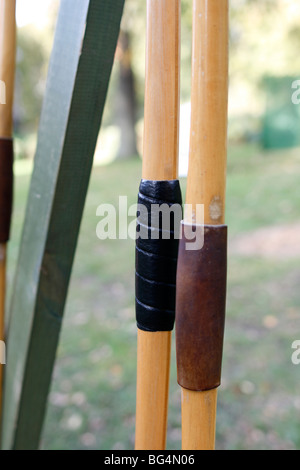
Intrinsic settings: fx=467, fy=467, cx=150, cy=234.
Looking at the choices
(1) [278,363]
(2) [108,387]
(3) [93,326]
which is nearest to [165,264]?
(2) [108,387]

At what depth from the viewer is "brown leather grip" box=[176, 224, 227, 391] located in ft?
2.04

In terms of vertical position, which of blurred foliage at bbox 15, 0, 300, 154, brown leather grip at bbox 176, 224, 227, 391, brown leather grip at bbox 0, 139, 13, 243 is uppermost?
blurred foliage at bbox 15, 0, 300, 154

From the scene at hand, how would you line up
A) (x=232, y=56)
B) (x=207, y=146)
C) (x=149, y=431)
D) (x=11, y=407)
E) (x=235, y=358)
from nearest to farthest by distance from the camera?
(x=207, y=146), (x=149, y=431), (x=11, y=407), (x=235, y=358), (x=232, y=56)

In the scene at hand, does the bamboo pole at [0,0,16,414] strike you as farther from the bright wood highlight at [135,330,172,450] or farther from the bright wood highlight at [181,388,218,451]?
the bright wood highlight at [181,388,218,451]

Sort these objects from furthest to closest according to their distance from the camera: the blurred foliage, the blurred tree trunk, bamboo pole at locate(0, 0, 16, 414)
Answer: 1. the blurred tree trunk
2. the blurred foliage
3. bamboo pole at locate(0, 0, 16, 414)

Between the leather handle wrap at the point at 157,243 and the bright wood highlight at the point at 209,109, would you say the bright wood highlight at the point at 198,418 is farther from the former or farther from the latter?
the bright wood highlight at the point at 209,109

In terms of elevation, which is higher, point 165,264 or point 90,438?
point 165,264

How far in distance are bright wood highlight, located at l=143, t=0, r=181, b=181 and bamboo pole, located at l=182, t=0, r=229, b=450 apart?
0.06 m

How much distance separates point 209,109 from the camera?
609 mm

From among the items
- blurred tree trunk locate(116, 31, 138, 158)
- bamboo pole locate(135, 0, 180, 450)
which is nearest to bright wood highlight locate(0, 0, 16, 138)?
bamboo pole locate(135, 0, 180, 450)

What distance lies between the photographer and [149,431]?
791mm

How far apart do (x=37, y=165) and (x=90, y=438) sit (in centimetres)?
129

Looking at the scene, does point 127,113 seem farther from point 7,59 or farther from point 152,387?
point 152,387

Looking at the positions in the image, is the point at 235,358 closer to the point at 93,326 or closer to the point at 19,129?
the point at 93,326
